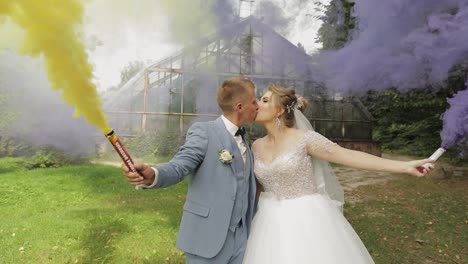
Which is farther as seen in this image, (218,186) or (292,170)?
(292,170)

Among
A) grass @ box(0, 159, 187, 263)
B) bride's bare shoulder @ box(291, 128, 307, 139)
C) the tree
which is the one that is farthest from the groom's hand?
the tree

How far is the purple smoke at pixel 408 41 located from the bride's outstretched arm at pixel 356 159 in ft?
14.7

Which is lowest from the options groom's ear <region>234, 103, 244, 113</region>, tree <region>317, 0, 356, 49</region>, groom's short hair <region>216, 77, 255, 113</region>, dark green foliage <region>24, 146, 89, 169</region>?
dark green foliage <region>24, 146, 89, 169</region>

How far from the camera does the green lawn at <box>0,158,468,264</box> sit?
548 centimetres

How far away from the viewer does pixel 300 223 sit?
2.98 m

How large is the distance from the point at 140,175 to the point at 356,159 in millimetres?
1617

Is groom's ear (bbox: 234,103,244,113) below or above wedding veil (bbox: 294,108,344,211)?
above

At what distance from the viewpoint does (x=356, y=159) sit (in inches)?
113

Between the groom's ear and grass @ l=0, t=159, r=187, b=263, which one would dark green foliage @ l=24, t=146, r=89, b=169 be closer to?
grass @ l=0, t=159, r=187, b=263

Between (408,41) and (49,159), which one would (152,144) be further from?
(408,41)

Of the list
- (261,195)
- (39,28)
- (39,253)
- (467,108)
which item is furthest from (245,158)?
(39,253)

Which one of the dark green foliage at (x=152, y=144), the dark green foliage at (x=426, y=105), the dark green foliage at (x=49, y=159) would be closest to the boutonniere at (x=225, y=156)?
the dark green foliage at (x=426, y=105)

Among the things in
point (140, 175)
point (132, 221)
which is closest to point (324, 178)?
point (140, 175)

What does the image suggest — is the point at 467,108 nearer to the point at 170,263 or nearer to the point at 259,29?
the point at 170,263
